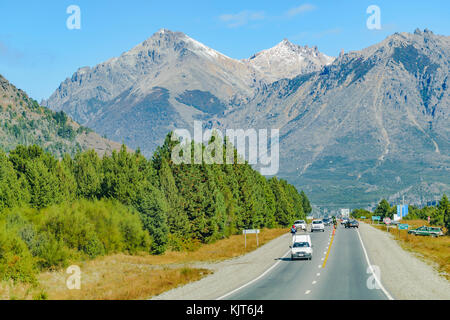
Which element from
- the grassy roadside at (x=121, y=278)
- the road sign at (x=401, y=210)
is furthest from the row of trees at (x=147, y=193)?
the road sign at (x=401, y=210)

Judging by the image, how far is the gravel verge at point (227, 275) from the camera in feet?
93.2

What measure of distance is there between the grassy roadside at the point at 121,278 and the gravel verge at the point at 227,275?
102cm

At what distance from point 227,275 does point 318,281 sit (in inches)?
311

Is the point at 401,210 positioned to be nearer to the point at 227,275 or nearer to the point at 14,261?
the point at 227,275

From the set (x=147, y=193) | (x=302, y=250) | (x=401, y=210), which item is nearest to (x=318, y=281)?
(x=302, y=250)

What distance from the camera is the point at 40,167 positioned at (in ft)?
193

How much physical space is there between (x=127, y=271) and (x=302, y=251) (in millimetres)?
14606

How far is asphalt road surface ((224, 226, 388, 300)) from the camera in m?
26.3

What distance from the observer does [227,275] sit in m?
38.1

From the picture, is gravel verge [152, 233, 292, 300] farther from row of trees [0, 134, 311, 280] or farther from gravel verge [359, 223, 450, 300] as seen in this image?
gravel verge [359, 223, 450, 300]

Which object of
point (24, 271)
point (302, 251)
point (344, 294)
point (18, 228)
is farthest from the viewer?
point (302, 251)

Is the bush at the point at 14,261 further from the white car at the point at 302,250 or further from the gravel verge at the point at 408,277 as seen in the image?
the white car at the point at 302,250
